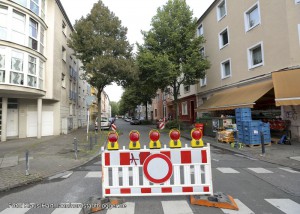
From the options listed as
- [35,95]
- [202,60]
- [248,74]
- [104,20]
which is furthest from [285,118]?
[35,95]

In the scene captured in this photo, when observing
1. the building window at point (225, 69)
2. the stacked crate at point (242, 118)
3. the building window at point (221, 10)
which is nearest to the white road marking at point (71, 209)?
the stacked crate at point (242, 118)

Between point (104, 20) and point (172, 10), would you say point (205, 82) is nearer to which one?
point (172, 10)

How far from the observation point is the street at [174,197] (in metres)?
4.20

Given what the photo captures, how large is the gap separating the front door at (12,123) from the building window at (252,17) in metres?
19.7

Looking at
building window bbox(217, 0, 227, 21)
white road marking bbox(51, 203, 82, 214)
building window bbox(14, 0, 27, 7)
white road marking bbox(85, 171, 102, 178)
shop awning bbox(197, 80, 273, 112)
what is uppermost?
building window bbox(217, 0, 227, 21)

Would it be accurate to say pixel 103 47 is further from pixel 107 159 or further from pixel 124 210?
pixel 124 210

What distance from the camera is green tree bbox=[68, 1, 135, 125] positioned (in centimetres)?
1919

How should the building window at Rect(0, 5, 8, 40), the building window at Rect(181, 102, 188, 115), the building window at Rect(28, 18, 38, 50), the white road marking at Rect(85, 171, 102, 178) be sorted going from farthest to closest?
the building window at Rect(181, 102, 188, 115), the building window at Rect(28, 18, 38, 50), the building window at Rect(0, 5, 8, 40), the white road marking at Rect(85, 171, 102, 178)

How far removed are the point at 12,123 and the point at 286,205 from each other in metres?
19.7

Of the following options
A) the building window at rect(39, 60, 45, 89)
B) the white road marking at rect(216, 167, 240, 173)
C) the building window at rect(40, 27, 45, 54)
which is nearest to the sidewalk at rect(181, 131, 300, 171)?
the white road marking at rect(216, 167, 240, 173)

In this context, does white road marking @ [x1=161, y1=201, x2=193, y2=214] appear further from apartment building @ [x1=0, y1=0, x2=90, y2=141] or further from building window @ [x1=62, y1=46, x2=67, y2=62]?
building window @ [x1=62, y1=46, x2=67, y2=62]

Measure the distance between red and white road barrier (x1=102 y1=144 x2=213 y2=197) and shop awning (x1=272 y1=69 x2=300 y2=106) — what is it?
8.79 m

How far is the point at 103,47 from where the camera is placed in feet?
64.8

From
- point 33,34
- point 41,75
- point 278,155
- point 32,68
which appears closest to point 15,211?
point 278,155
